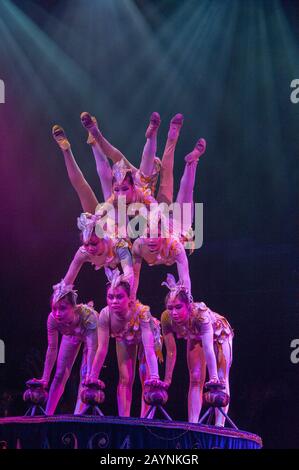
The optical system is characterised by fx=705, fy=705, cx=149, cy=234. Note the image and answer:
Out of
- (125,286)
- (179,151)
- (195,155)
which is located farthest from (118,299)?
(179,151)

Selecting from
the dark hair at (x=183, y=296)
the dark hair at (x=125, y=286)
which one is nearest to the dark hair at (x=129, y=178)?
the dark hair at (x=125, y=286)

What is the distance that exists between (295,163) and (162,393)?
107 inches

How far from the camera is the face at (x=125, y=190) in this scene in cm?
463

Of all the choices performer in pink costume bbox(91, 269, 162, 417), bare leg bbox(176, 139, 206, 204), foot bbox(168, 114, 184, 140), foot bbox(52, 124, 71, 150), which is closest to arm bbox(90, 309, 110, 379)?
performer in pink costume bbox(91, 269, 162, 417)

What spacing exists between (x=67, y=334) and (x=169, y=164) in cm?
141

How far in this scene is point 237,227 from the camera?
6.00m

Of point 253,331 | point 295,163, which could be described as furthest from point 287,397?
point 295,163

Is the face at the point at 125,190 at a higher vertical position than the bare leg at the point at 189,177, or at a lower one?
lower

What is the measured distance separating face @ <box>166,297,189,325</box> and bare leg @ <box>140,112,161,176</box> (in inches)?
38.9

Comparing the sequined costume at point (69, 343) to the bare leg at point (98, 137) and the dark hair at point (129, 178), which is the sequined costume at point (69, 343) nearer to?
the dark hair at point (129, 178)

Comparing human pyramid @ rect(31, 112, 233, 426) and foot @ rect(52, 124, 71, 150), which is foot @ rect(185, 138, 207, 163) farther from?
foot @ rect(52, 124, 71, 150)

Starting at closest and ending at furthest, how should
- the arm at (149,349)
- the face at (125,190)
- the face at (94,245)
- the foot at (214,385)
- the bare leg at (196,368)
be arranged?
the foot at (214,385), the arm at (149,349), the face at (94,245), the bare leg at (196,368), the face at (125,190)
